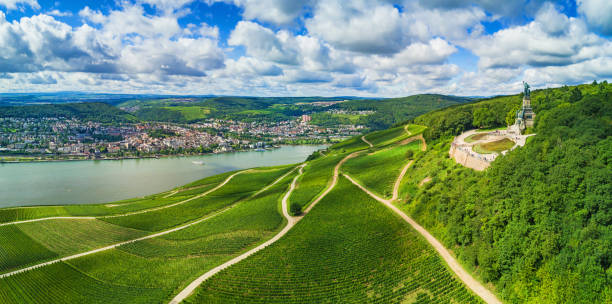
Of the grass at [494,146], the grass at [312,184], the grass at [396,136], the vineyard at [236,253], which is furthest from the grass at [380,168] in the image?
the grass at [396,136]

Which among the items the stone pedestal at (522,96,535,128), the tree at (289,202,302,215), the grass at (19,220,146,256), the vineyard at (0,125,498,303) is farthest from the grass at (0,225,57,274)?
the stone pedestal at (522,96,535,128)

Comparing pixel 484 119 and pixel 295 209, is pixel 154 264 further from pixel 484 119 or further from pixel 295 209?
pixel 484 119

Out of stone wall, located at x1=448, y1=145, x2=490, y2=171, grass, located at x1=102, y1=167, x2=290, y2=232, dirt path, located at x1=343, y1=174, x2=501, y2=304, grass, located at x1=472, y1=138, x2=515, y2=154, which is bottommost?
grass, located at x1=102, y1=167, x2=290, y2=232

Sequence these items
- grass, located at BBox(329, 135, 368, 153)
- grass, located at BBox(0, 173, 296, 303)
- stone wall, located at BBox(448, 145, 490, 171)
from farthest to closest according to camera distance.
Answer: grass, located at BBox(329, 135, 368, 153) → stone wall, located at BBox(448, 145, 490, 171) → grass, located at BBox(0, 173, 296, 303)

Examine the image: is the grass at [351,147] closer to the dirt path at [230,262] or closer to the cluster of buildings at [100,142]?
the dirt path at [230,262]

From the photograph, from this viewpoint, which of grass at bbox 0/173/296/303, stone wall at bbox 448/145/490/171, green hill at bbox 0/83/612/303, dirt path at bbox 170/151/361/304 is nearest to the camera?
green hill at bbox 0/83/612/303

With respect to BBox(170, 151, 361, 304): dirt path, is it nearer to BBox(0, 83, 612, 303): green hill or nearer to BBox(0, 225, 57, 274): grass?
BBox(0, 83, 612, 303): green hill

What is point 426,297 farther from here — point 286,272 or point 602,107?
point 602,107

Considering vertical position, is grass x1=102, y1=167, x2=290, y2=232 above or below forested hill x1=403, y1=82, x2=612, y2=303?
below
